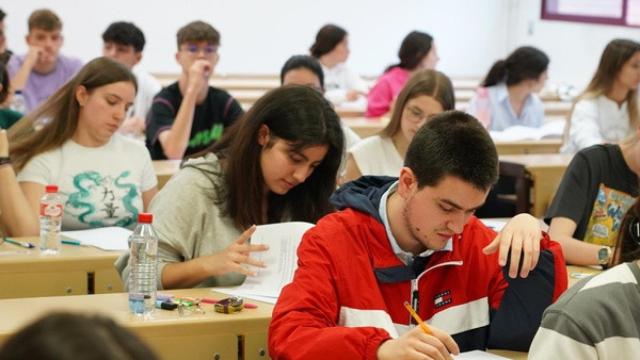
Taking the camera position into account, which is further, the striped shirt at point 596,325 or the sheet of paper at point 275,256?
the sheet of paper at point 275,256

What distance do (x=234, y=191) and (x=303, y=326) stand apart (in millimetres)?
833

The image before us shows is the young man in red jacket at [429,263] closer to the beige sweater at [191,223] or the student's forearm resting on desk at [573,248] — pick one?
the beige sweater at [191,223]

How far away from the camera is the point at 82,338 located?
0.65 meters

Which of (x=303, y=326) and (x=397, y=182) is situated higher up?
(x=397, y=182)

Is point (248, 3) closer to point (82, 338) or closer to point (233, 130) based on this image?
point (233, 130)

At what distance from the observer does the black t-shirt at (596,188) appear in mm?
3160

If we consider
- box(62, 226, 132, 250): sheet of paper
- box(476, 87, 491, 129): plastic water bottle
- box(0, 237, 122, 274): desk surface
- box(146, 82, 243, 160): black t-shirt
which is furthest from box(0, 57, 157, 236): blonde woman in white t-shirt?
box(476, 87, 491, 129): plastic water bottle

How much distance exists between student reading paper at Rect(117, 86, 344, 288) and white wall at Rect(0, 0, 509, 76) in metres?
6.03

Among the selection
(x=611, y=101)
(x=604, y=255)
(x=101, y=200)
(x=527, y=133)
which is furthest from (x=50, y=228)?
(x=527, y=133)

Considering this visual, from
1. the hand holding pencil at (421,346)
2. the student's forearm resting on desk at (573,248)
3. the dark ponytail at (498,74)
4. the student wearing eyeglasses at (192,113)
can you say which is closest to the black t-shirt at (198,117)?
the student wearing eyeglasses at (192,113)

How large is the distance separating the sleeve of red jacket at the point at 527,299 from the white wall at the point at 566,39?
24.5 feet

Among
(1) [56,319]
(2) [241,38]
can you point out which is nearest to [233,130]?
(1) [56,319]

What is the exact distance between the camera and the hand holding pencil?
1.71 metres

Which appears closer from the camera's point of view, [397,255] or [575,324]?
[575,324]
